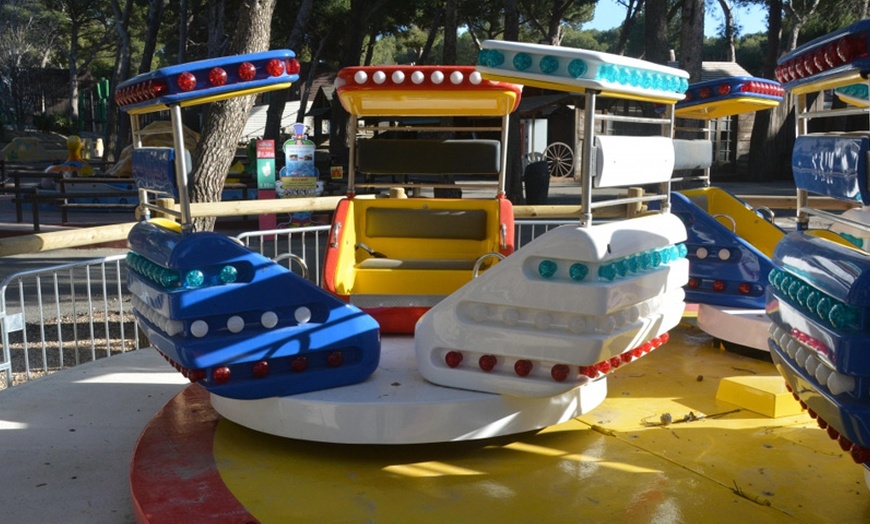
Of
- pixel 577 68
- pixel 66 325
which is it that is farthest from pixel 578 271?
pixel 66 325

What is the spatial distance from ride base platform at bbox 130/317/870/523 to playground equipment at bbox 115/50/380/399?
0.35 meters

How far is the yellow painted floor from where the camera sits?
9.68ft

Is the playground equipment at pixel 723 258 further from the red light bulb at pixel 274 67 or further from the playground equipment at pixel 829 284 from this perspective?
the red light bulb at pixel 274 67

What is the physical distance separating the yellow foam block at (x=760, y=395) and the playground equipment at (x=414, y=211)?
1.40m

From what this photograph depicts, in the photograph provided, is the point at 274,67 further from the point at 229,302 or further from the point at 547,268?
the point at 547,268

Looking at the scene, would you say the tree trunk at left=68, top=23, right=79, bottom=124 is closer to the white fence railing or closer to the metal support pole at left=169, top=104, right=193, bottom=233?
the white fence railing

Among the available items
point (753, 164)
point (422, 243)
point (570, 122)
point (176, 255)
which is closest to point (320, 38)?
point (570, 122)

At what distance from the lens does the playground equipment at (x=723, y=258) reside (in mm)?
4953

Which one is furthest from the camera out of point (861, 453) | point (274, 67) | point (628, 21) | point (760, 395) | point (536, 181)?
point (628, 21)

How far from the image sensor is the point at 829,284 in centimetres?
244

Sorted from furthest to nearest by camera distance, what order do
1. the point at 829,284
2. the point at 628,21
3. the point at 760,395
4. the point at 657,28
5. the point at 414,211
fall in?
the point at 628,21 < the point at 657,28 < the point at 414,211 < the point at 760,395 < the point at 829,284

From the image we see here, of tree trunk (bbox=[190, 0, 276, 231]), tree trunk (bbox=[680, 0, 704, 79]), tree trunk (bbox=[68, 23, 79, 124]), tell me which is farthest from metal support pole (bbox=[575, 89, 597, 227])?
tree trunk (bbox=[68, 23, 79, 124])

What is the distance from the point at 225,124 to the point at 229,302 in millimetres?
3943

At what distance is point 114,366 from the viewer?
5.24m
